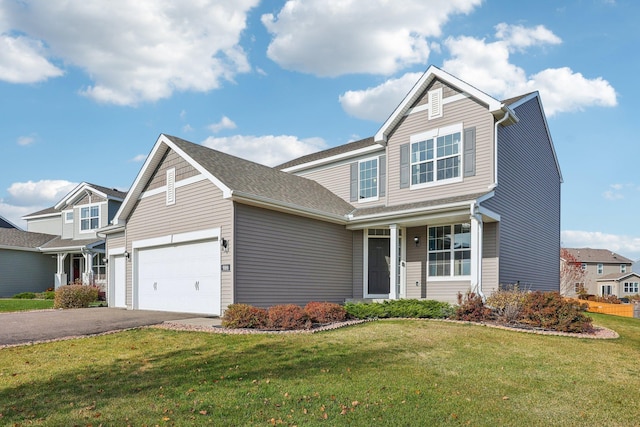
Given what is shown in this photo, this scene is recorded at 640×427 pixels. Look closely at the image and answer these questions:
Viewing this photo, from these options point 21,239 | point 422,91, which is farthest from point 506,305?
point 21,239

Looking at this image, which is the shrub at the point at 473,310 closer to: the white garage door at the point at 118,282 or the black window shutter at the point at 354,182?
the black window shutter at the point at 354,182

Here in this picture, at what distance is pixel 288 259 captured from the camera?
14688 mm

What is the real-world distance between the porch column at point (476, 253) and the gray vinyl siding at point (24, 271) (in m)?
27.9

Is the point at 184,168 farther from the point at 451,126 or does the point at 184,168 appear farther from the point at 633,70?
the point at 633,70

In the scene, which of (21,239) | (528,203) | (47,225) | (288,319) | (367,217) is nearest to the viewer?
(288,319)

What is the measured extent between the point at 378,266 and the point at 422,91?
22.2 feet

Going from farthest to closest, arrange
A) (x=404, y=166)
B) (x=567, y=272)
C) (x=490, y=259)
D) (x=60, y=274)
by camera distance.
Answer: (x=567, y=272)
(x=60, y=274)
(x=404, y=166)
(x=490, y=259)

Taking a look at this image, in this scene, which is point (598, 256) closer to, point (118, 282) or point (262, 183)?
point (262, 183)

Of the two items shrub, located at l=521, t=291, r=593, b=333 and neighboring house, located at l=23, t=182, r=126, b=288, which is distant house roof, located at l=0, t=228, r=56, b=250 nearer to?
neighboring house, located at l=23, t=182, r=126, b=288

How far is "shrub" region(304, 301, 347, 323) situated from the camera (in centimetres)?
1180

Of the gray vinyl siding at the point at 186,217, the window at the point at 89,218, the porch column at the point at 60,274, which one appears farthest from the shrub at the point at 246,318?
the porch column at the point at 60,274

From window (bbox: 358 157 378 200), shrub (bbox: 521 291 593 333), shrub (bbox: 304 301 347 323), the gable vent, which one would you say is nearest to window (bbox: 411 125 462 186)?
the gable vent

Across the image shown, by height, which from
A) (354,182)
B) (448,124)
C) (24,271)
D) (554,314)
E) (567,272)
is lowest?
(567,272)

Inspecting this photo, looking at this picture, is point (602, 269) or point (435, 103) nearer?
point (435, 103)
